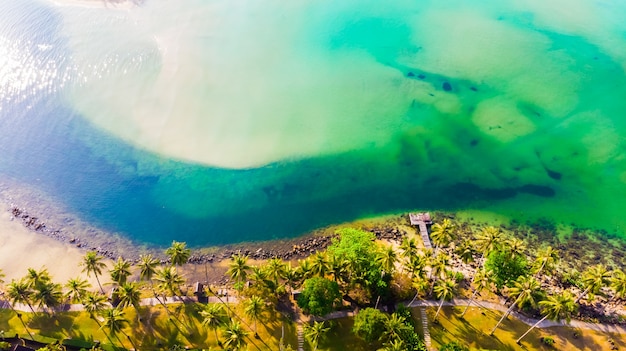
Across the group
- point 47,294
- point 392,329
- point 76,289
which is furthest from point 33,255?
point 392,329

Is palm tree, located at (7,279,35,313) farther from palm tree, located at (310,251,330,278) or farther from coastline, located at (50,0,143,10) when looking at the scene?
coastline, located at (50,0,143,10)

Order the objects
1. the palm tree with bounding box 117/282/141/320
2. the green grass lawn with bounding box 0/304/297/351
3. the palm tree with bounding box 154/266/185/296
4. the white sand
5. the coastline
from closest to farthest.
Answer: the palm tree with bounding box 117/282/141/320 → the palm tree with bounding box 154/266/185/296 → the green grass lawn with bounding box 0/304/297/351 → the white sand → the coastline

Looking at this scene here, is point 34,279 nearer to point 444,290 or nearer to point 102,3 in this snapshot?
point 444,290

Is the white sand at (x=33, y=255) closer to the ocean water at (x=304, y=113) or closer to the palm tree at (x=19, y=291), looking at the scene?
the ocean water at (x=304, y=113)

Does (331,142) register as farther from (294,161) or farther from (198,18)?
(198,18)

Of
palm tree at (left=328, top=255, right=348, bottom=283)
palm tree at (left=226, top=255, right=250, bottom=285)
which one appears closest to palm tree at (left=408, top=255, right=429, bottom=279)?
palm tree at (left=328, top=255, right=348, bottom=283)

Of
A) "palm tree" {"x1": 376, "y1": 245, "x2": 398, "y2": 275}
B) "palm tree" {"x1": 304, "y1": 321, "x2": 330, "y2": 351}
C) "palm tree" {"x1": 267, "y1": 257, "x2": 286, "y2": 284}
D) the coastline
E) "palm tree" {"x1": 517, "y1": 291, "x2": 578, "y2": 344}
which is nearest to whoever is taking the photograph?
"palm tree" {"x1": 304, "y1": 321, "x2": 330, "y2": 351}
